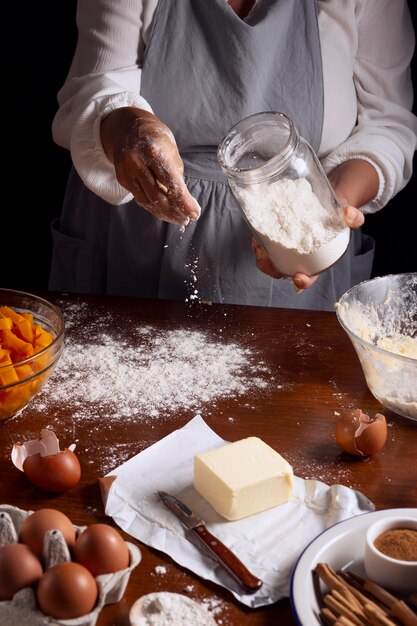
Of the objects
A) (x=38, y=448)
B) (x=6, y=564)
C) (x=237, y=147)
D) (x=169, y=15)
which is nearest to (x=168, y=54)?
(x=169, y=15)

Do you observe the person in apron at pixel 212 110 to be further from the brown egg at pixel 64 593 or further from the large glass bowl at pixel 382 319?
the brown egg at pixel 64 593

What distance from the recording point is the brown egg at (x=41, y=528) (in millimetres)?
890

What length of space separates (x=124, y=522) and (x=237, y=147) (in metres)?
0.72

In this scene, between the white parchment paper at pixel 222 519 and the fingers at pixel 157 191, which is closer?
the white parchment paper at pixel 222 519

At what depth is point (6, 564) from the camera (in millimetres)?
831

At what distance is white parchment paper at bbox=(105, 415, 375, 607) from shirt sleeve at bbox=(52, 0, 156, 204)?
0.71 m

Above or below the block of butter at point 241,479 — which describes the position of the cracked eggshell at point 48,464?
below

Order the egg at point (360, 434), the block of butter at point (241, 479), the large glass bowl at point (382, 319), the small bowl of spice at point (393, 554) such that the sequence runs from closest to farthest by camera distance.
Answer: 1. the small bowl of spice at point (393, 554)
2. the block of butter at point (241, 479)
3. the egg at point (360, 434)
4. the large glass bowl at point (382, 319)

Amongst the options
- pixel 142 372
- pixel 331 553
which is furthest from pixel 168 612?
pixel 142 372

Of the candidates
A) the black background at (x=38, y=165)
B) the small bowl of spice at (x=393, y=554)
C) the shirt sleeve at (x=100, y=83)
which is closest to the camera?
the small bowl of spice at (x=393, y=554)

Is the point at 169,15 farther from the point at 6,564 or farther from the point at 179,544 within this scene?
the point at 6,564

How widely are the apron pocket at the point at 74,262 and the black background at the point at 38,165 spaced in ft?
1.68

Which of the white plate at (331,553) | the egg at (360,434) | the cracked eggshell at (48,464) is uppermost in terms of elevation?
the white plate at (331,553)

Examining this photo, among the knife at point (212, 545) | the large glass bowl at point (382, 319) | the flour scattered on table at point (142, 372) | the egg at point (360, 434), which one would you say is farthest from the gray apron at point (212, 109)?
the knife at point (212, 545)
